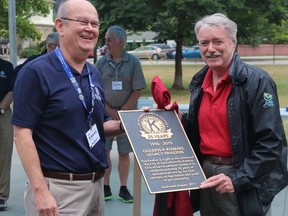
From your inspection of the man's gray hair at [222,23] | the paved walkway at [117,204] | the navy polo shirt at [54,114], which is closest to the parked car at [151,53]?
the paved walkway at [117,204]

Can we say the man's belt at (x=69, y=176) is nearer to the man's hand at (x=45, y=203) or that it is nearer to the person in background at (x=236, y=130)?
the man's hand at (x=45, y=203)

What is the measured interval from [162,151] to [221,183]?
0.44 metres

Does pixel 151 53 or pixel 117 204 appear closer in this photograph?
pixel 117 204

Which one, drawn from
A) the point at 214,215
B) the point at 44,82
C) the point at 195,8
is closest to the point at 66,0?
the point at 44,82

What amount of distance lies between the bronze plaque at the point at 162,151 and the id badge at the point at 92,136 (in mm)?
230

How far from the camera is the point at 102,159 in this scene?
3.43 metres

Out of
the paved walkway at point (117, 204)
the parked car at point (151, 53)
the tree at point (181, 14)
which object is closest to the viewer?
the paved walkway at point (117, 204)

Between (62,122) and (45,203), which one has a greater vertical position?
(62,122)

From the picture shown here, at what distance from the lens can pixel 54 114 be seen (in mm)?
3143

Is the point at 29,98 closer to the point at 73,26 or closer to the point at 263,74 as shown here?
the point at 73,26

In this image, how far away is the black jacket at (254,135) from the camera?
10.8 feet

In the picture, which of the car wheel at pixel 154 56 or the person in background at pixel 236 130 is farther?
the car wheel at pixel 154 56

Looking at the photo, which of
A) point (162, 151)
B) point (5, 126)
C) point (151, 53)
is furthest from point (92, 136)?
point (151, 53)

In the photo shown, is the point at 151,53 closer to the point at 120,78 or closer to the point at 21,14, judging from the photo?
the point at 21,14
